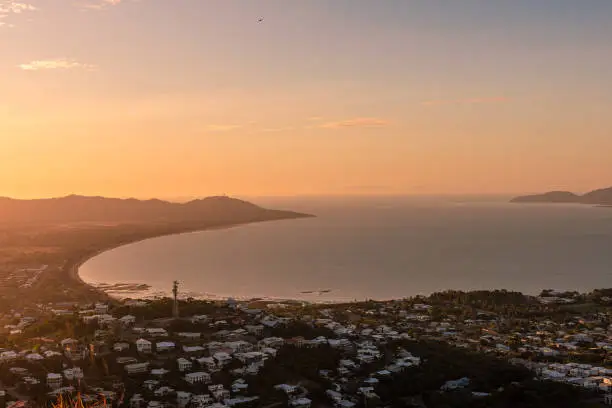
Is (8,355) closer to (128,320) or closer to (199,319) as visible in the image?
(128,320)

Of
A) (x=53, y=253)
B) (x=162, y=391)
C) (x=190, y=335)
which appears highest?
(x=190, y=335)

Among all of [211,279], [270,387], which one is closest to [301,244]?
[211,279]

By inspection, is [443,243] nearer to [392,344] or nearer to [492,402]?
[392,344]

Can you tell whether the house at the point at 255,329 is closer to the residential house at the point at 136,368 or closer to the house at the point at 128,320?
the house at the point at 128,320

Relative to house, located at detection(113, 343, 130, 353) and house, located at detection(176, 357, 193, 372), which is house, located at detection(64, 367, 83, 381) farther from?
house, located at detection(176, 357, 193, 372)

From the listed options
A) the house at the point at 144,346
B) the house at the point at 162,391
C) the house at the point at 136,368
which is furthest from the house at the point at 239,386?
the house at the point at 144,346

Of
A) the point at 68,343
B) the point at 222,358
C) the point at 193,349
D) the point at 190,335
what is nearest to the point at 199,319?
the point at 190,335
